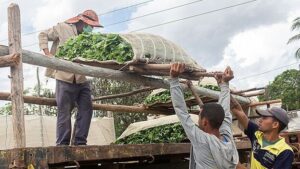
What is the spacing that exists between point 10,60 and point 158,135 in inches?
115

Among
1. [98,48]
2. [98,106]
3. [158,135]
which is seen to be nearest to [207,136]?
[98,48]

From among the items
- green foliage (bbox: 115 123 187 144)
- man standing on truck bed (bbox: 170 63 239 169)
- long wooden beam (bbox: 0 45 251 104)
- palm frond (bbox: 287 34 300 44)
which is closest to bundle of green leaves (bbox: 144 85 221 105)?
green foliage (bbox: 115 123 187 144)

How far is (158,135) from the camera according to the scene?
18.2ft

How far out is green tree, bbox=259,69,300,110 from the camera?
28.0 metres

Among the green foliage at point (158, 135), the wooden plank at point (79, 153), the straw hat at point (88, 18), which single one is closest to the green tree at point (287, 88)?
the green foliage at point (158, 135)

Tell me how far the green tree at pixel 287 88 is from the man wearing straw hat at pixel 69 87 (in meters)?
24.5

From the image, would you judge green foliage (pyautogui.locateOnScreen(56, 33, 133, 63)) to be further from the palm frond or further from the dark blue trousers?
the palm frond

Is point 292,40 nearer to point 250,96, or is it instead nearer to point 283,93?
point 283,93

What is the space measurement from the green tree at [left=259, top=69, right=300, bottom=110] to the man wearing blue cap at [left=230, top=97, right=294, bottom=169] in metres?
24.8

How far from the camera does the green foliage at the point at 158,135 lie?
5375mm

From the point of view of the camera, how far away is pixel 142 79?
439 cm

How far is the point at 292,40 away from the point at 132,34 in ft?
71.1

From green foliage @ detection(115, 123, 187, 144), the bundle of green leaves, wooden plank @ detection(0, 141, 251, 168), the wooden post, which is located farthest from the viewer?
the bundle of green leaves

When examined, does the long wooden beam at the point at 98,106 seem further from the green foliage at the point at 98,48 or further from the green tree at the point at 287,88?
the green tree at the point at 287,88
